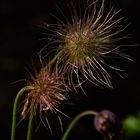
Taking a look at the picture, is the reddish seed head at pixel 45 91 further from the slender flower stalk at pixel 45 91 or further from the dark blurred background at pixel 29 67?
the dark blurred background at pixel 29 67

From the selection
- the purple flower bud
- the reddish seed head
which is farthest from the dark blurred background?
the reddish seed head

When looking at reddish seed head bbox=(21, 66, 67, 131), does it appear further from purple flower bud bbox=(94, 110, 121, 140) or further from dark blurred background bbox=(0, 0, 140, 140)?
dark blurred background bbox=(0, 0, 140, 140)

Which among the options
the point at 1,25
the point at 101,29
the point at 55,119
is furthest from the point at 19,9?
the point at 101,29

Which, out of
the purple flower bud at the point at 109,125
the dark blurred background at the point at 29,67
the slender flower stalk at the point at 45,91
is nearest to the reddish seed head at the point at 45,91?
the slender flower stalk at the point at 45,91

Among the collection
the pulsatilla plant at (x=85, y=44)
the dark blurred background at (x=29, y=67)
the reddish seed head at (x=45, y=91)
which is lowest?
the reddish seed head at (x=45, y=91)

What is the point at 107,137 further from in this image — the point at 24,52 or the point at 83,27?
the point at 24,52

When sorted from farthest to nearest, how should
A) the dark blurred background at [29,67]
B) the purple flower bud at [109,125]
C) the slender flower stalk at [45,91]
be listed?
the dark blurred background at [29,67] < the purple flower bud at [109,125] < the slender flower stalk at [45,91]

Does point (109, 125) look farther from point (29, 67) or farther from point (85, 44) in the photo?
point (29, 67)
